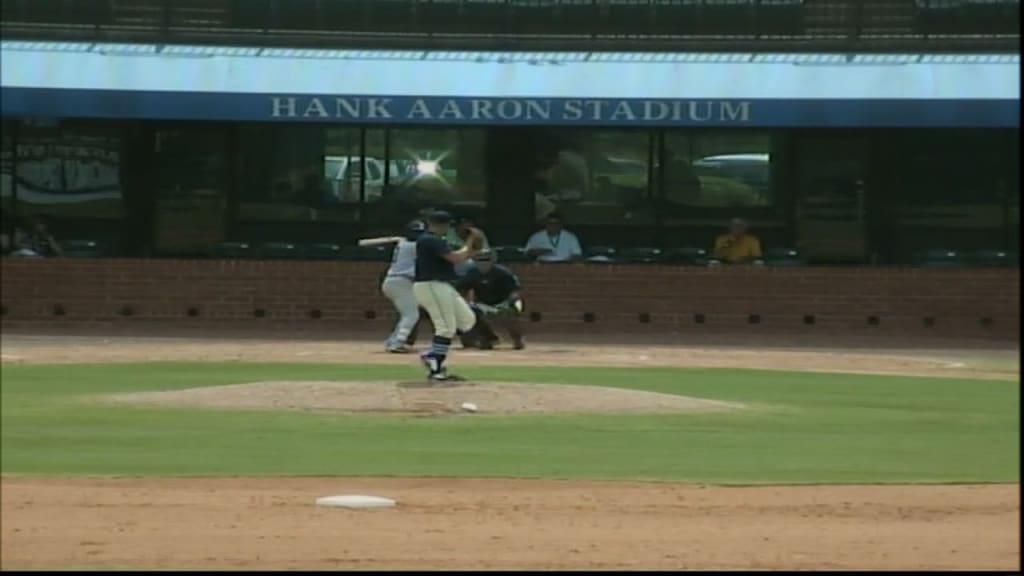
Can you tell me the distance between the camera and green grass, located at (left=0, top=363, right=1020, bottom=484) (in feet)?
38.3

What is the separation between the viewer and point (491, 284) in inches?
893

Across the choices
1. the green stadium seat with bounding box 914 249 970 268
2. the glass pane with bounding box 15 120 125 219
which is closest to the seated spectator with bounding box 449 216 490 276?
the glass pane with bounding box 15 120 125 219

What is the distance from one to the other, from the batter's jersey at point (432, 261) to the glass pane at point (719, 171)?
11530 mm

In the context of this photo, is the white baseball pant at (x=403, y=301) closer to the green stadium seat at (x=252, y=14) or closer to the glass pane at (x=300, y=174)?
the green stadium seat at (x=252, y=14)

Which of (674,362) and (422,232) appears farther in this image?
(674,362)

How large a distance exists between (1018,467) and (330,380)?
24.2 feet

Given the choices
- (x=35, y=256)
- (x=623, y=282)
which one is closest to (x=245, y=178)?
(x=623, y=282)

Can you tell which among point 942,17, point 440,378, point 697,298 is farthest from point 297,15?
point 942,17

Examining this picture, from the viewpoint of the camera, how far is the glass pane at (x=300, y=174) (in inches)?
1083

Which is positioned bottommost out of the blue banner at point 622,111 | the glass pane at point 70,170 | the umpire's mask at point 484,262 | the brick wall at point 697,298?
the brick wall at point 697,298

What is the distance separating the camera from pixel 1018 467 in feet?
41.2

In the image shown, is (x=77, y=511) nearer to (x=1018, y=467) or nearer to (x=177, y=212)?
(x=1018, y=467)

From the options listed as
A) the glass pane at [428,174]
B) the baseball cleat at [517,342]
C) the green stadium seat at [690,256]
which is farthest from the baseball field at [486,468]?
the glass pane at [428,174]

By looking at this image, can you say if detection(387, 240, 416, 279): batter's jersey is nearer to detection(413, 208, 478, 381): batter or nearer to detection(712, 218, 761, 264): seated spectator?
detection(413, 208, 478, 381): batter
